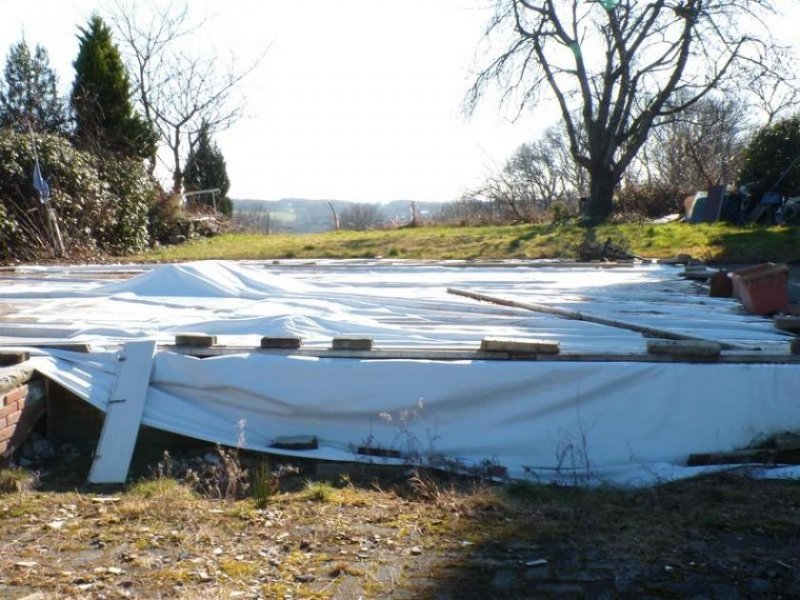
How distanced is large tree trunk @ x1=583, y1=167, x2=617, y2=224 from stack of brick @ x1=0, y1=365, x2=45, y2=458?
16244mm

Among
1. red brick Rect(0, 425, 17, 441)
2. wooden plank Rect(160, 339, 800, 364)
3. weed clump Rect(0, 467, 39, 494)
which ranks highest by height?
wooden plank Rect(160, 339, 800, 364)

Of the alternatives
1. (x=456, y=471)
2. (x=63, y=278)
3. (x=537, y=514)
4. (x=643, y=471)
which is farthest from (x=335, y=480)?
(x=63, y=278)

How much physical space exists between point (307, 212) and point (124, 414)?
34737 mm

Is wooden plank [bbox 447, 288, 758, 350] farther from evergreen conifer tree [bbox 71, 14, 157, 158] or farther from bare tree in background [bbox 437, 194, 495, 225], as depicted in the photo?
bare tree in background [bbox 437, 194, 495, 225]

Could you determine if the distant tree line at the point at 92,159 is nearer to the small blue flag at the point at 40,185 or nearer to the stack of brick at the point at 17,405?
the small blue flag at the point at 40,185

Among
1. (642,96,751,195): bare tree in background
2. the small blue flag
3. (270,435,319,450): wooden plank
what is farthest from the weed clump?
(642,96,751,195): bare tree in background

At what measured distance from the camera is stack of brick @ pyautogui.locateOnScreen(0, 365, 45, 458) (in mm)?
4407

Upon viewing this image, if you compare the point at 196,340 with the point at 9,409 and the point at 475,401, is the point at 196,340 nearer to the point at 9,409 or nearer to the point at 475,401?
the point at 9,409

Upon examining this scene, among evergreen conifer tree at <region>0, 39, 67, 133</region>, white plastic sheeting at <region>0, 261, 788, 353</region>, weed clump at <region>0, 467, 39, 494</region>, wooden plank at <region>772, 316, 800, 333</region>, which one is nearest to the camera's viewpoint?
weed clump at <region>0, 467, 39, 494</region>

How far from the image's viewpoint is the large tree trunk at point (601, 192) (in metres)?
19.7

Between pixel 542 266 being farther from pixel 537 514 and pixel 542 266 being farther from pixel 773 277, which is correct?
pixel 537 514

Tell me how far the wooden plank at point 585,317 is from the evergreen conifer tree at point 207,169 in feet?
59.3

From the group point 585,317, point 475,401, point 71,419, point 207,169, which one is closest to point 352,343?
point 475,401

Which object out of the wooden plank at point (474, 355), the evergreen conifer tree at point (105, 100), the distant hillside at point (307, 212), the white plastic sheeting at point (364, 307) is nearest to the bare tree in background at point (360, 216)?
the distant hillside at point (307, 212)
